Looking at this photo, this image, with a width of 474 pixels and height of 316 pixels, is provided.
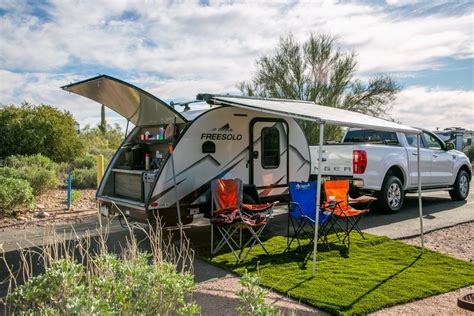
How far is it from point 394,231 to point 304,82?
1272 cm

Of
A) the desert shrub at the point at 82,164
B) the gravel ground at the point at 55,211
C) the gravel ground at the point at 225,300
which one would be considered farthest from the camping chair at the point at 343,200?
the desert shrub at the point at 82,164

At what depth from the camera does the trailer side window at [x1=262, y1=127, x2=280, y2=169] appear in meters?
7.50

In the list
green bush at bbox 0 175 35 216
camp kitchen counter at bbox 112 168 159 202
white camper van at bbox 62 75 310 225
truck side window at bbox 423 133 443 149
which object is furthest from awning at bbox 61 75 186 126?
truck side window at bbox 423 133 443 149

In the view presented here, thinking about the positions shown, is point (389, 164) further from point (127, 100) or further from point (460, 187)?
point (127, 100)

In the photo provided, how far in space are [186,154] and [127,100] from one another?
4.26ft

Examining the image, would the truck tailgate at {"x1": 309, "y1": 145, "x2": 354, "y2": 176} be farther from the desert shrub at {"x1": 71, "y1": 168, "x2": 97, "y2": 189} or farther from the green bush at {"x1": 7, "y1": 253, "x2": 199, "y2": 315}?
the desert shrub at {"x1": 71, "y1": 168, "x2": 97, "y2": 189}

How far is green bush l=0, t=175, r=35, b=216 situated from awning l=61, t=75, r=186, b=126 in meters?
2.96

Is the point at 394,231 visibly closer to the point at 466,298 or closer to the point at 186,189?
the point at 466,298

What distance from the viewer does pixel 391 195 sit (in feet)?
28.8

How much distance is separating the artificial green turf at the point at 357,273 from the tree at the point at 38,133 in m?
9.90

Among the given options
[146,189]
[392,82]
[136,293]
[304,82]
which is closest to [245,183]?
[146,189]

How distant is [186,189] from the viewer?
6.42 meters

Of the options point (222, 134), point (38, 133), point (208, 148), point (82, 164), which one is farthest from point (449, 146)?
point (38, 133)

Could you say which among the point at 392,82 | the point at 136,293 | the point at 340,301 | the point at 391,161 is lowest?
the point at 340,301
